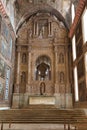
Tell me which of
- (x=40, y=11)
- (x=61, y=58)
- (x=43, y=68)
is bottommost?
(x=43, y=68)

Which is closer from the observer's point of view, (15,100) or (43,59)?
(15,100)

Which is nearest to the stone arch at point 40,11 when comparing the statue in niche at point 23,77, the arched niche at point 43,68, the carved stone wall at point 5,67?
the carved stone wall at point 5,67

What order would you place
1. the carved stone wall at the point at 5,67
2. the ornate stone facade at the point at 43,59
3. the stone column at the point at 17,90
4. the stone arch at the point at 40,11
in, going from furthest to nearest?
the stone arch at the point at 40,11 < the ornate stone facade at the point at 43,59 < the stone column at the point at 17,90 < the carved stone wall at the point at 5,67

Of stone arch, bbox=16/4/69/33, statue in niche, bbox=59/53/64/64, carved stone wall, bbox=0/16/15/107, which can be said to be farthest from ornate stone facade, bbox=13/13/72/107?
carved stone wall, bbox=0/16/15/107

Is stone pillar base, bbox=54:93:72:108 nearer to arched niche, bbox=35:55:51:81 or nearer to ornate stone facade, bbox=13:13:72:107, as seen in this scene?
ornate stone facade, bbox=13:13:72:107

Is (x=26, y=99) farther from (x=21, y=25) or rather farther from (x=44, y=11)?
(x=44, y=11)

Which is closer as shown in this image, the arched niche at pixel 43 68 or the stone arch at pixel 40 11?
the stone arch at pixel 40 11

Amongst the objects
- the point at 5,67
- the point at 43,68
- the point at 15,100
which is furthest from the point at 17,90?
the point at 43,68

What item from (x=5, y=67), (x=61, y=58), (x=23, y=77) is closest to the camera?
(x=5, y=67)

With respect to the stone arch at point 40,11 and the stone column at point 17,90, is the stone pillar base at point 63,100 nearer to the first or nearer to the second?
the stone column at point 17,90

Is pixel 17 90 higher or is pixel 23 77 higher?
pixel 23 77

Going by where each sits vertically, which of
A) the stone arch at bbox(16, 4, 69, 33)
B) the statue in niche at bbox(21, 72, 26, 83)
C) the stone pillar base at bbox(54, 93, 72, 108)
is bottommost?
the stone pillar base at bbox(54, 93, 72, 108)

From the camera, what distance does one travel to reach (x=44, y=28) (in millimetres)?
22719

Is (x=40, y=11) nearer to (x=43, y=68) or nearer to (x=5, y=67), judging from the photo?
(x=43, y=68)
